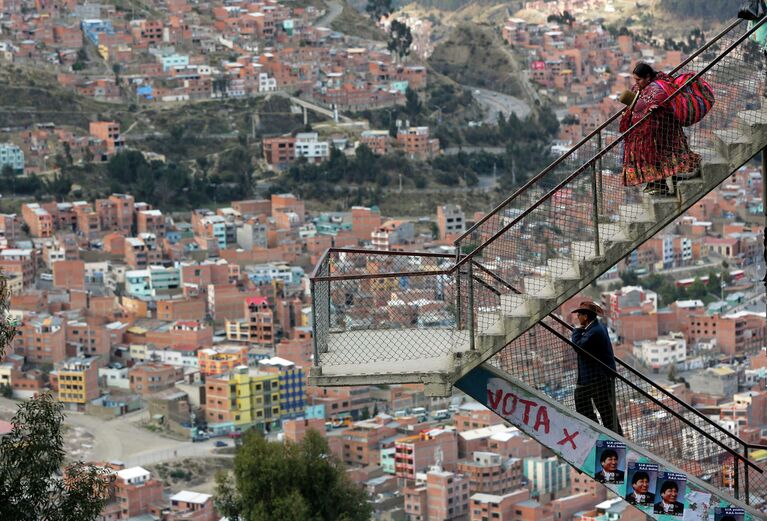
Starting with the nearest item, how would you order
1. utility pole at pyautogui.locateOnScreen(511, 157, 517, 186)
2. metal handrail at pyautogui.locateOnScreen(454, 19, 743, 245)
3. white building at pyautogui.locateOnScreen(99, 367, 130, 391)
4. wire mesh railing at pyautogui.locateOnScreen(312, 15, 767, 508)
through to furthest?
wire mesh railing at pyautogui.locateOnScreen(312, 15, 767, 508)
metal handrail at pyautogui.locateOnScreen(454, 19, 743, 245)
white building at pyautogui.locateOnScreen(99, 367, 130, 391)
utility pole at pyautogui.locateOnScreen(511, 157, 517, 186)

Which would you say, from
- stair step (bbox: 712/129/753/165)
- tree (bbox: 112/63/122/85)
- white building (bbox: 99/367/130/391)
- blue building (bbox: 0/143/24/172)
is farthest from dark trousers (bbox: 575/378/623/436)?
tree (bbox: 112/63/122/85)

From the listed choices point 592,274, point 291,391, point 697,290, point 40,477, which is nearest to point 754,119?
point 592,274

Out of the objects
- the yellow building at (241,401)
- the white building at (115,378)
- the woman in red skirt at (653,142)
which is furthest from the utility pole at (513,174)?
the woman in red skirt at (653,142)

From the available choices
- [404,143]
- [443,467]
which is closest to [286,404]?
[443,467]

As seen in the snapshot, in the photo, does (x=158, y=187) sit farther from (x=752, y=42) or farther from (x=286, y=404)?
(x=752, y=42)

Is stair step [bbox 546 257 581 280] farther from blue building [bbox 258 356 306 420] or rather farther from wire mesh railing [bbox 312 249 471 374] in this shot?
blue building [bbox 258 356 306 420]

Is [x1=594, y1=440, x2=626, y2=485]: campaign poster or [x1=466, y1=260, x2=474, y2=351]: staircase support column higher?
[x1=466, y1=260, x2=474, y2=351]: staircase support column

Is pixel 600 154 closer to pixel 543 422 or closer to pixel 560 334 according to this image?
pixel 560 334
